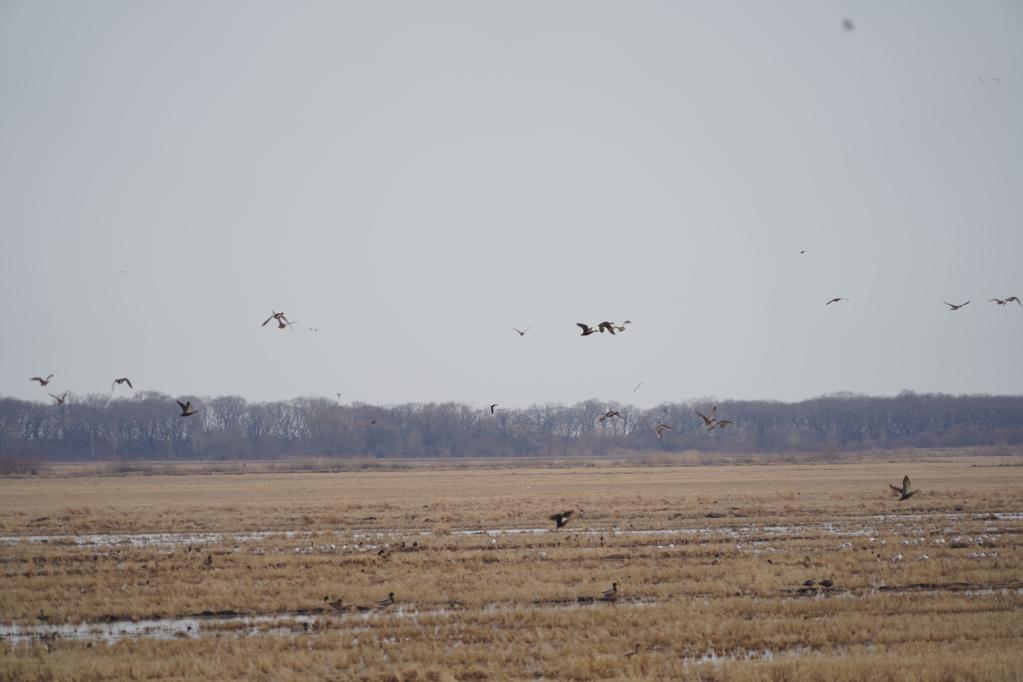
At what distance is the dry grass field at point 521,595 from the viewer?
13.7 m

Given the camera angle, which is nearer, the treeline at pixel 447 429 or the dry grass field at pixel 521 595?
the dry grass field at pixel 521 595

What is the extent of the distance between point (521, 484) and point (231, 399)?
13503 cm

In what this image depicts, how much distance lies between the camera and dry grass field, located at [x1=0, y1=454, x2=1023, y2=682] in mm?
13688

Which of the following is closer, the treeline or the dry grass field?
the dry grass field

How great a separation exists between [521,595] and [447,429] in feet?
514

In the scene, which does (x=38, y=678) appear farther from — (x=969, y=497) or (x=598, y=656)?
(x=969, y=497)

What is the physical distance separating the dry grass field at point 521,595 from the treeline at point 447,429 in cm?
12184

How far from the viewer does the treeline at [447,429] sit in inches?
6344

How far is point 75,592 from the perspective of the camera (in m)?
19.7

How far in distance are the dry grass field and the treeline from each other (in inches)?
4797

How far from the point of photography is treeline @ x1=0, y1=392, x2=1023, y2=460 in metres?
161

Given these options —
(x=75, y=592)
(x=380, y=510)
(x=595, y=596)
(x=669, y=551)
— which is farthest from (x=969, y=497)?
(x=75, y=592)

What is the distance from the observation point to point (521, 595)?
737 inches

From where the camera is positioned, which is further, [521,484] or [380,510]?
[521,484]
